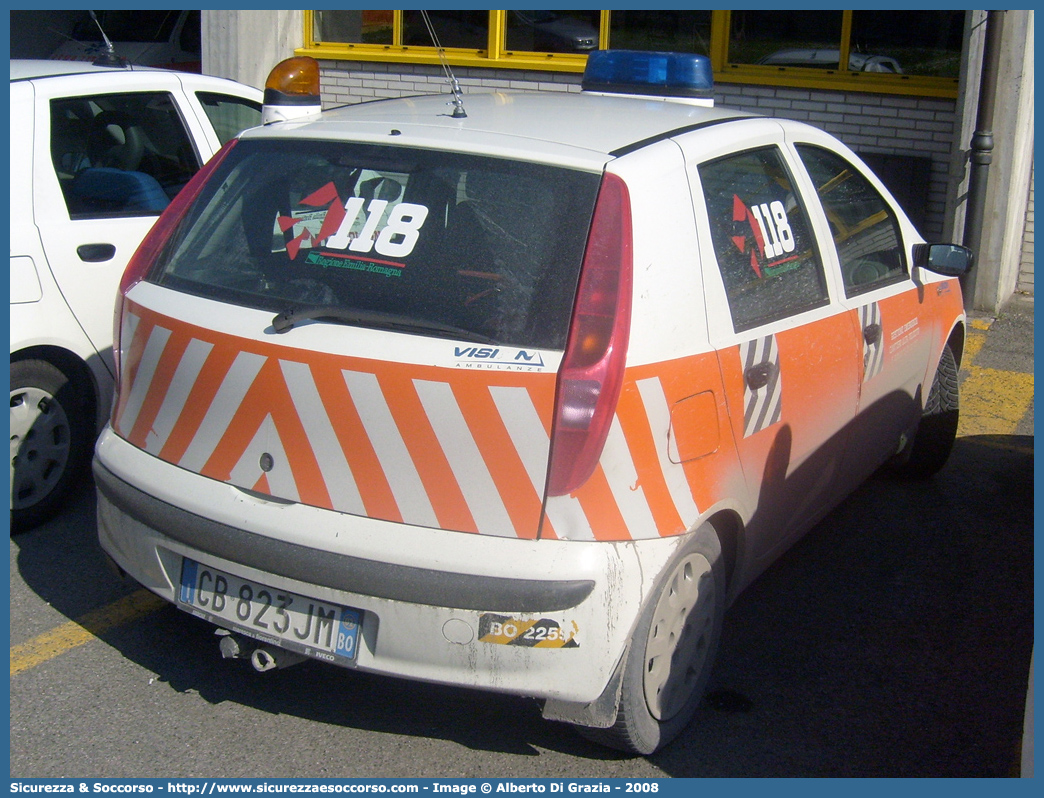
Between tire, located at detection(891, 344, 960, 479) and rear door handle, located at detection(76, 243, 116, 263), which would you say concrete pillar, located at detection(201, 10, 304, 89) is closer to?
rear door handle, located at detection(76, 243, 116, 263)

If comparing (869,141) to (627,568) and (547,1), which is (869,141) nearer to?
(547,1)

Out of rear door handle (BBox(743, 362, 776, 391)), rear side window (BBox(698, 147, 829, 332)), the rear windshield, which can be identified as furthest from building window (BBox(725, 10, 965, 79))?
the rear windshield

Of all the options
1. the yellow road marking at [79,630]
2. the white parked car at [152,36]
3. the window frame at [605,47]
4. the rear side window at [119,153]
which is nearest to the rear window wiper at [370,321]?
the yellow road marking at [79,630]

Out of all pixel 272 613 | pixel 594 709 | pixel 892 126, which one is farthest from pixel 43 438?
pixel 892 126

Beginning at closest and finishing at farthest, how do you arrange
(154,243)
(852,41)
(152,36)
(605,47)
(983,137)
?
(154,243), (983,137), (852,41), (605,47), (152,36)

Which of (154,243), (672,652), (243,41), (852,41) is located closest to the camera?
(672,652)

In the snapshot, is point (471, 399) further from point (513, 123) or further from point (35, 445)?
point (35, 445)

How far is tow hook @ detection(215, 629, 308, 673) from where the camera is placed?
2.83 m

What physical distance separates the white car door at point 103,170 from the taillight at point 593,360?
2443 mm

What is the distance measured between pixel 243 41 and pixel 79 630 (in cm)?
766

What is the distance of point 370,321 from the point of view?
106 inches

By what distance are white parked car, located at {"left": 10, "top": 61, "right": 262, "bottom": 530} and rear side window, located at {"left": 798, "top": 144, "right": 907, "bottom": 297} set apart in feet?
8.79

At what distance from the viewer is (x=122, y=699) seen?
10.5 ft

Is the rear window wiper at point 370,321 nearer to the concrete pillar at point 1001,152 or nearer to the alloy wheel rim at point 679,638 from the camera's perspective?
the alloy wheel rim at point 679,638
